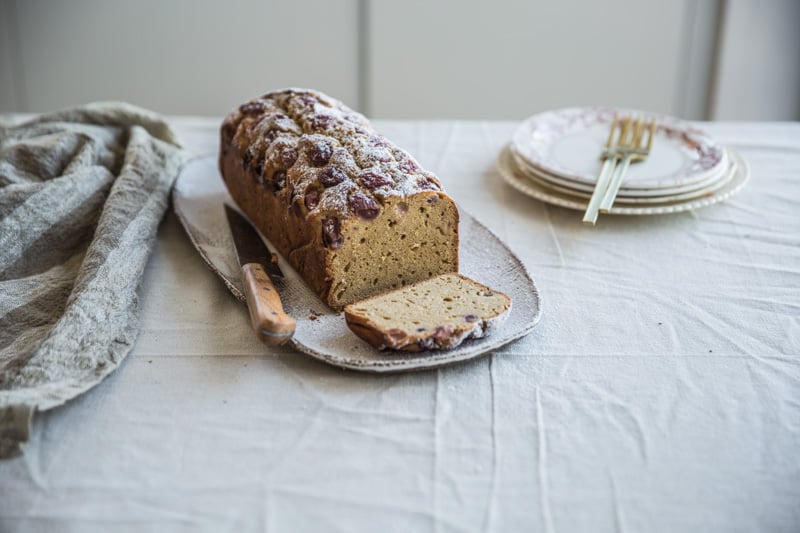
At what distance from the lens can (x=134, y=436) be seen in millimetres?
1250

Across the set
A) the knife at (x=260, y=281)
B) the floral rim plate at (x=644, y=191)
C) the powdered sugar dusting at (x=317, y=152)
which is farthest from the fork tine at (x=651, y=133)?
the knife at (x=260, y=281)

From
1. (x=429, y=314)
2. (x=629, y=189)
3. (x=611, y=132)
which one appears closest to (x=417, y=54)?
(x=611, y=132)

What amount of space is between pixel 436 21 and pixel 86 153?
270cm

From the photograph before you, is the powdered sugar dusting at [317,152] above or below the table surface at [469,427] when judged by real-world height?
above

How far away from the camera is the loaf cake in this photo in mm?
1584

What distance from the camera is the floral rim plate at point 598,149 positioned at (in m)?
2.10

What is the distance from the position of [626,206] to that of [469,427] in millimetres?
1003

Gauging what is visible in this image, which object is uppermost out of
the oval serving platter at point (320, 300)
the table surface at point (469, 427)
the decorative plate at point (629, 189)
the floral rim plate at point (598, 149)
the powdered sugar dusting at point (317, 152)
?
the powdered sugar dusting at point (317, 152)

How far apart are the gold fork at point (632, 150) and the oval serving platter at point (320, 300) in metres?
0.40

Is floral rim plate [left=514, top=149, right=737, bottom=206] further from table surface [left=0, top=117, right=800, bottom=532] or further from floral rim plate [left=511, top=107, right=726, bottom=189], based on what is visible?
table surface [left=0, top=117, right=800, bottom=532]

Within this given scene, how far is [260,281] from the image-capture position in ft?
5.16

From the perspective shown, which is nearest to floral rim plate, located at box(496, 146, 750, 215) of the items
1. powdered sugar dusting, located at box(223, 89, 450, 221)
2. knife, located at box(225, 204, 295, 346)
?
powdered sugar dusting, located at box(223, 89, 450, 221)

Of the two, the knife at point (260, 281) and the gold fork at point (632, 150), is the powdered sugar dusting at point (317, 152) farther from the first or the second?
the gold fork at point (632, 150)

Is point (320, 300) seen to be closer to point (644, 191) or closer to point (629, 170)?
point (644, 191)
